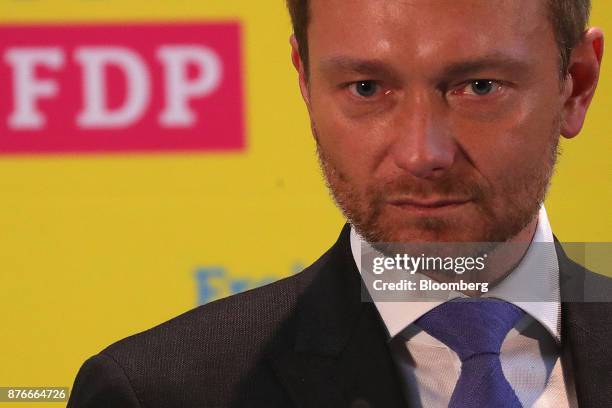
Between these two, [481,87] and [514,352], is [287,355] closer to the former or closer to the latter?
[514,352]

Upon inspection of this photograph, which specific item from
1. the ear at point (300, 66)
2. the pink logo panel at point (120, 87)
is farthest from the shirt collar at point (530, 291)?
the pink logo panel at point (120, 87)

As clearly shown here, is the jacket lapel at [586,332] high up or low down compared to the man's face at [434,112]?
down

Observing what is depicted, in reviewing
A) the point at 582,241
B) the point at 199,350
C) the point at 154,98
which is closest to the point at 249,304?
the point at 199,350

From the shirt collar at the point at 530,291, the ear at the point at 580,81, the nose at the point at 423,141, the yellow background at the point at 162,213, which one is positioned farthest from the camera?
the yellow background at the point at 162,213

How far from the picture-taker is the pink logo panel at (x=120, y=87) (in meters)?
1.81

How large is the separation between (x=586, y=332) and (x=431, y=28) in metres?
0.48

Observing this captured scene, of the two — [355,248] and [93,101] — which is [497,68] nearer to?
[355,248]

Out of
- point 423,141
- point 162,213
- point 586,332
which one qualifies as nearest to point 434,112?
point 423,141

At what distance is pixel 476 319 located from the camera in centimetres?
141

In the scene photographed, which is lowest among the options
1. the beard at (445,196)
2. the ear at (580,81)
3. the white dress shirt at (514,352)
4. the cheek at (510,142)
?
the white dress shirt at (514,352)

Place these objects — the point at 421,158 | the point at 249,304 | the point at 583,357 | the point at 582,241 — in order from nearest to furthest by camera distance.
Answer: the point at 421,158
the point at 583,357
the point at 249,304
the point at 582,241

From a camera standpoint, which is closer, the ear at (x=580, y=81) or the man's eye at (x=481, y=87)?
the man's eye at (x=481, y=87)

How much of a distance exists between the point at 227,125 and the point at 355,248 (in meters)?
0.42

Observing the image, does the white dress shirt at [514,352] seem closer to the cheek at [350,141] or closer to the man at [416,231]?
the man at [416,231]
